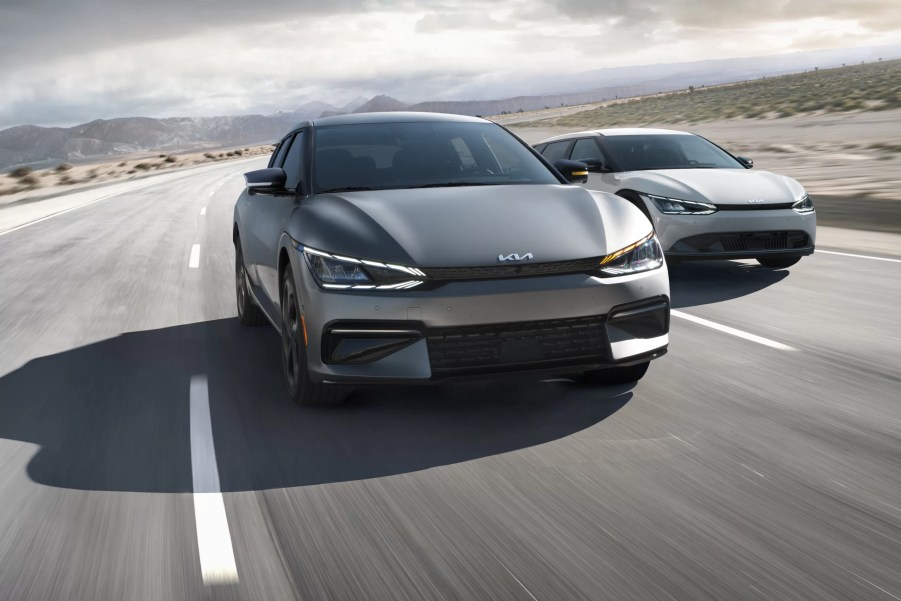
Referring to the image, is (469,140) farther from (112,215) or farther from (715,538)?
(112,215)

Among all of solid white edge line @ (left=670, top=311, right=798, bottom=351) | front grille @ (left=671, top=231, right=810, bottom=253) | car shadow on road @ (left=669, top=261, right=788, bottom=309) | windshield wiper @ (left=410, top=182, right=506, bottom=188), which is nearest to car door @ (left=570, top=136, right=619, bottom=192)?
car shadow on road @ (left=669, top=261, right=788, bottom=309)

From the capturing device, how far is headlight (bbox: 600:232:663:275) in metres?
4.80

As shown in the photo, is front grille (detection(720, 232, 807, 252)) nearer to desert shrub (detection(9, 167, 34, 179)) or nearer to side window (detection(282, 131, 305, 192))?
side window (detection(282, 131, 305, 192))

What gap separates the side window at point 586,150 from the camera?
1055 centimetres

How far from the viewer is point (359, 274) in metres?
4.66

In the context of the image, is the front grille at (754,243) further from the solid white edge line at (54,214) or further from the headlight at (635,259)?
the solid white edge line at (54,214)

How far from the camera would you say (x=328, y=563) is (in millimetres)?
3309

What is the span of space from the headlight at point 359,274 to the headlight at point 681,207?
4.93 metres

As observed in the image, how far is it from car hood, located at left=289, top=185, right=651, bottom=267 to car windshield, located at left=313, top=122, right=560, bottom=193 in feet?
1.07

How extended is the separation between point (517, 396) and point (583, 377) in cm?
47

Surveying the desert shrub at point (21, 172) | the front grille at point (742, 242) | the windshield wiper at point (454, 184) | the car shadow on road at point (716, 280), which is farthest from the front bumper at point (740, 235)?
the desert shrub at point (21, 172)

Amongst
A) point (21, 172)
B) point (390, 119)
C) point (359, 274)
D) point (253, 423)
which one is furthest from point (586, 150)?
point (21, 172)

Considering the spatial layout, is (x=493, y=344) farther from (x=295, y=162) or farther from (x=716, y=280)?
(x=716, y=280)

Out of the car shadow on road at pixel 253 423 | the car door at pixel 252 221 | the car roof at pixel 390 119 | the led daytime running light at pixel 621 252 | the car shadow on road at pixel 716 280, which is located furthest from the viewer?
the car shadow on road at pixel 716 280
